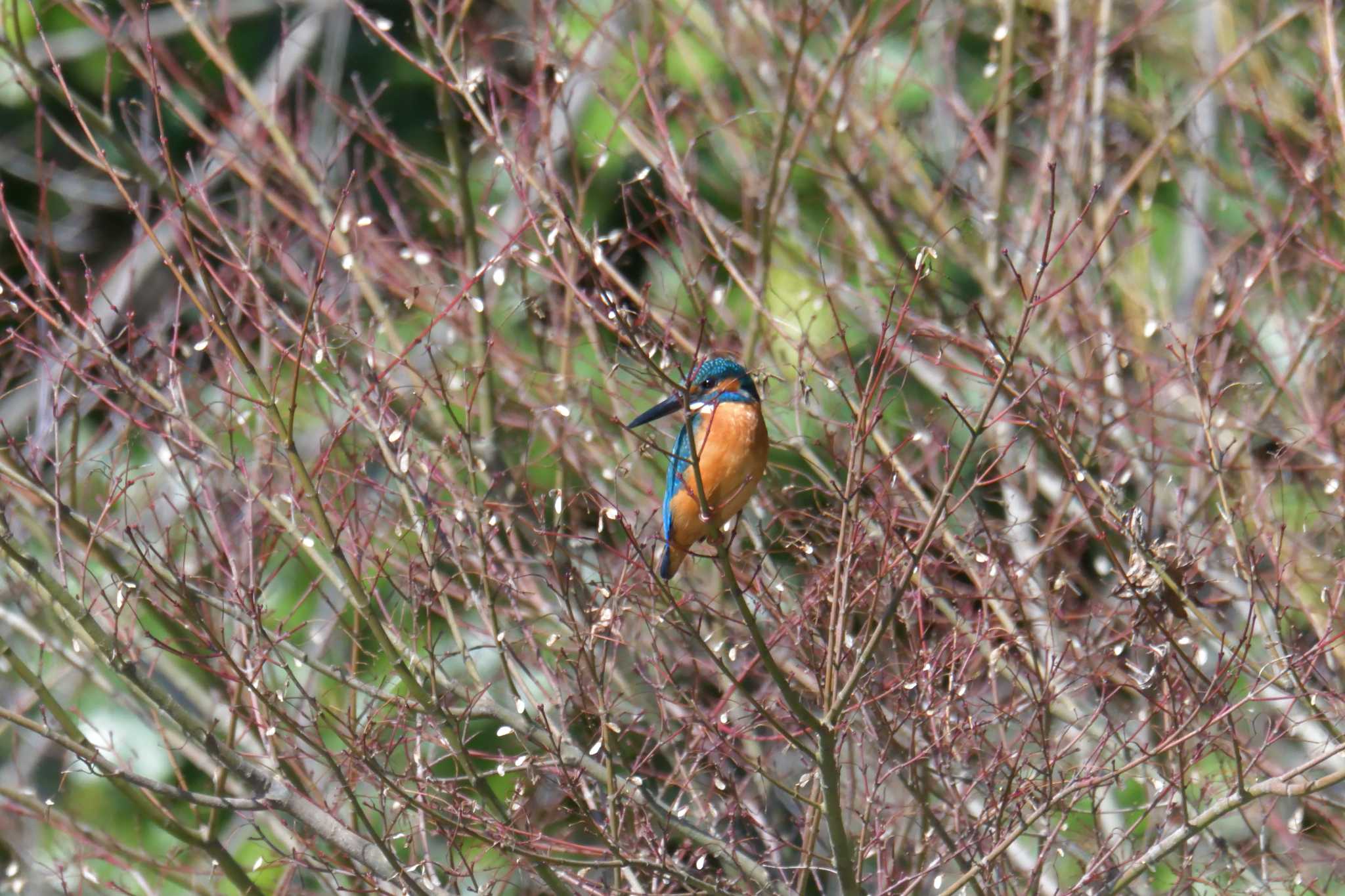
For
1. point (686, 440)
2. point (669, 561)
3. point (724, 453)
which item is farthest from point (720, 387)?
point (669, 561)

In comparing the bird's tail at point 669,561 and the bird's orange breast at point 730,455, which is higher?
the bird's orange breast at point 730,455

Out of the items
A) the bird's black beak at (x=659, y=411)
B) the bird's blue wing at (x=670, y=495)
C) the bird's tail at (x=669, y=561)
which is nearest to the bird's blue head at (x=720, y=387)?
the bird's black beak at (x=659, y=411)

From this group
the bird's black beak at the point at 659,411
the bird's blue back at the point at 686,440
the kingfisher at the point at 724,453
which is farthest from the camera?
the bird's blue back at the point at 686,440

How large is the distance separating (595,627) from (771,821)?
134 cm

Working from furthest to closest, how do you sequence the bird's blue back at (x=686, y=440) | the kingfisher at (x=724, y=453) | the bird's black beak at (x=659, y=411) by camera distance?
the bird's blue back at (x=686, y=440), the kingfisher at (x=724, y=453), the bird's black beak at (x=659, y=411)

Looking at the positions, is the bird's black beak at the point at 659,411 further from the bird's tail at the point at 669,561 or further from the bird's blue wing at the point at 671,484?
the bird's tail at the point at 669,561

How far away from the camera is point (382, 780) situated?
2627 mm

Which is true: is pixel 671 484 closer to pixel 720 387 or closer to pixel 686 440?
pixel 686 440

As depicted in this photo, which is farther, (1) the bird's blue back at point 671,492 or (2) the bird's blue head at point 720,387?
(1) the bird's blue back at point 671,492

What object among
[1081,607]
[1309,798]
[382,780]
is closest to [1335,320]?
[1081,607]

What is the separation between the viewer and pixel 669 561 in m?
3.50

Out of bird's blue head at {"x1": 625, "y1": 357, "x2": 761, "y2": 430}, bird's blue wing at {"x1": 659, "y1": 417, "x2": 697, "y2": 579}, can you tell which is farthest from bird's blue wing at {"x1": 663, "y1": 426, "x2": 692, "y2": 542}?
bird's blue head at {"x1": 625, "y1": 357, "x2": 761, "y2": 430}

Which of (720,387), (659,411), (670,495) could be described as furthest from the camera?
(670,495)

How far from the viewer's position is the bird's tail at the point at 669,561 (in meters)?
3.44
